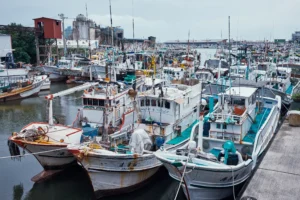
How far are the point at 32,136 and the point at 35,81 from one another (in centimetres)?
2206

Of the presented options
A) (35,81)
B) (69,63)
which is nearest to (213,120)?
(35,81)

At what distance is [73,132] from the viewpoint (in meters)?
14.0

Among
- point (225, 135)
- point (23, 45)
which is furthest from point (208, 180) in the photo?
point (23, 45)

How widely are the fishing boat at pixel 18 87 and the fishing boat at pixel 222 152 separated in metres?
23.5

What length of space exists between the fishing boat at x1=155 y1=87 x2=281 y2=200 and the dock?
0.52 m

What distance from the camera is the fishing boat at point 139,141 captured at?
1203cm

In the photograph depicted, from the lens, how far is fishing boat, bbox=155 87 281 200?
10.6 meters

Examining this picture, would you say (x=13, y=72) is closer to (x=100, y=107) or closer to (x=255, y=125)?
(x=100, y=107)

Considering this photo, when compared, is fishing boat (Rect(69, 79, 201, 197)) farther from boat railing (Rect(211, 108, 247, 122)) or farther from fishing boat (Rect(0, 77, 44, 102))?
fishing boat (Rect(0, 77, 44, 102))

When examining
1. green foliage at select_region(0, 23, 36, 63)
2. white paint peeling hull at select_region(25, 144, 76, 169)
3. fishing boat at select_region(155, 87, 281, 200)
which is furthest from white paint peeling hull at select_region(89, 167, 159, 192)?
green foliage at select_region(0, 23, 36, 63)

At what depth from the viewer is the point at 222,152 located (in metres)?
11.7

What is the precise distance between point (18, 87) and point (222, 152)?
2657 cm

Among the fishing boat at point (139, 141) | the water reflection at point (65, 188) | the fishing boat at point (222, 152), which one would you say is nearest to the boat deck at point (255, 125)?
the fishing boat at point (222, 152)

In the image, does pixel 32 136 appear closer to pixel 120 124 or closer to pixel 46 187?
pixel 46 187
